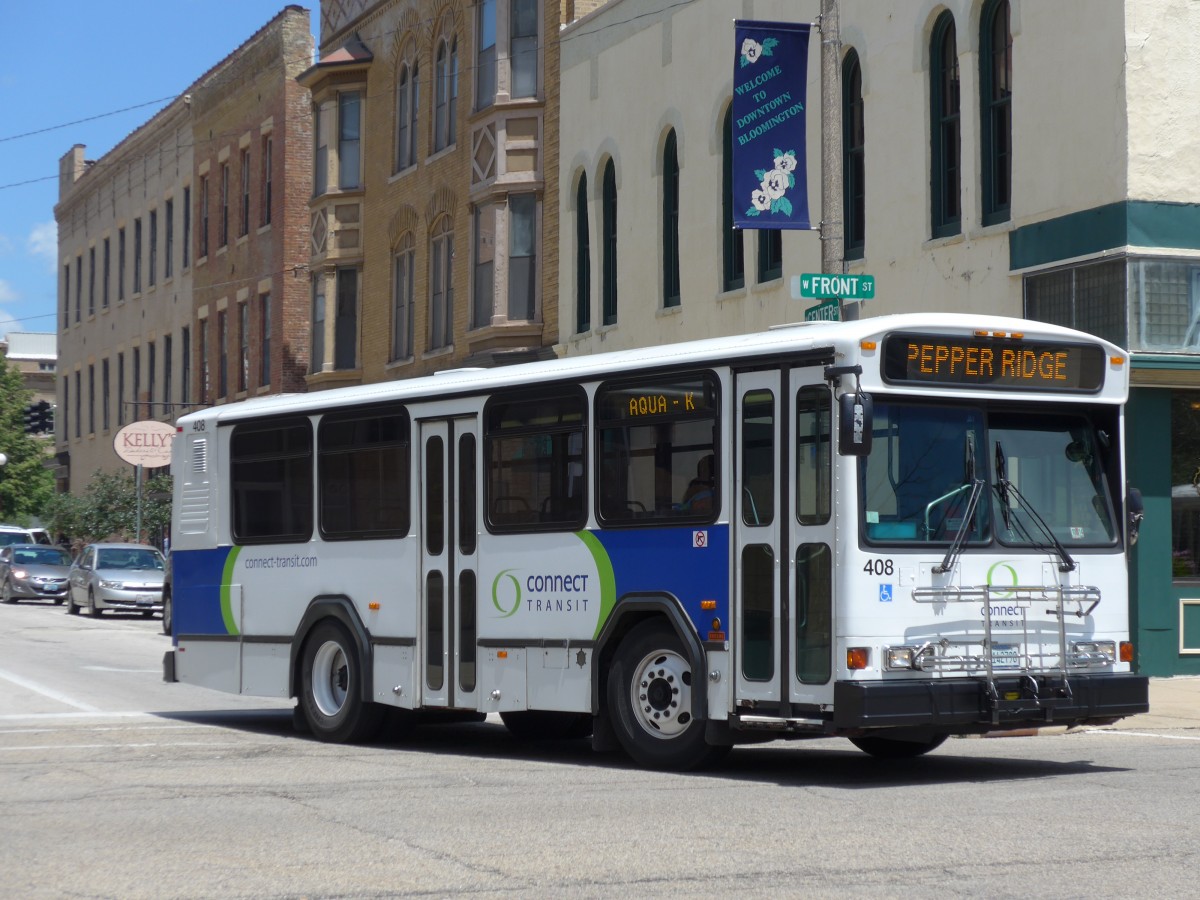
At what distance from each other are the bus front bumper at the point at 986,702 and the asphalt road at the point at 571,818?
42cm

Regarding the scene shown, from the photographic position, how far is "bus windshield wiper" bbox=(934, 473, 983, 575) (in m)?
11.7

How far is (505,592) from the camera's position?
13844mm

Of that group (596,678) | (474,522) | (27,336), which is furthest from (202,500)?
(27,336)

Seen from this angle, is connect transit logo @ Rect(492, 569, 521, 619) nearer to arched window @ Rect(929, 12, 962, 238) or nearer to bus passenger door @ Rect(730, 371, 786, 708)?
bus passenger door @ Rect(730, 371, 786, 708)

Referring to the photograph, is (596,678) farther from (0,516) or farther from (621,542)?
(0,516)

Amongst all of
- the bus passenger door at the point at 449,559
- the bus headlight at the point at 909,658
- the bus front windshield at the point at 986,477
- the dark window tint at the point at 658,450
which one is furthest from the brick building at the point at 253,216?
the bus headlight at the point at 909,658

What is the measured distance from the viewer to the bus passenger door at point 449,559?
14.2 m

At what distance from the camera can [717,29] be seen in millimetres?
26547

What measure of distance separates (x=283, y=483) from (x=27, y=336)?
118012 millimetres

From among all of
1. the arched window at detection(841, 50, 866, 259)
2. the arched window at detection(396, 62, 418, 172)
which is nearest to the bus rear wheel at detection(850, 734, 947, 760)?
the arched window at detection(841, 50, 866, 259)

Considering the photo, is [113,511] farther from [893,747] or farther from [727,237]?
[893,747]

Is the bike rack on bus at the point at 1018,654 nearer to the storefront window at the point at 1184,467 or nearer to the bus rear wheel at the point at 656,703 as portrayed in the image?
the bus rear wheel at the point at 656,703

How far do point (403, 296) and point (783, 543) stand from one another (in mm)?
26306

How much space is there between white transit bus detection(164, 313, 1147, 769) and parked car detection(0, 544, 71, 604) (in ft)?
103
